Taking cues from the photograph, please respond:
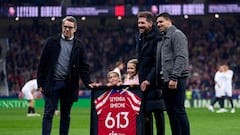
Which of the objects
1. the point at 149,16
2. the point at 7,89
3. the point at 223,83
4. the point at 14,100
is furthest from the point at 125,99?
the point at 7,89

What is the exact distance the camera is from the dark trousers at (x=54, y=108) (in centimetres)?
1255

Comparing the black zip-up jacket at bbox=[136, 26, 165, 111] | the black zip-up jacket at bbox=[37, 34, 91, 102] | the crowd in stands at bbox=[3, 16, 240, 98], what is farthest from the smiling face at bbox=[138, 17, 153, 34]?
the crowd in stands at bbox=[3, 16, 240, 98]

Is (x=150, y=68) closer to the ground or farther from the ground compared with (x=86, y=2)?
closer to the ground

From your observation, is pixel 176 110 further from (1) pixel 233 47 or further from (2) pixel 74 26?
(1) pixel 233 47

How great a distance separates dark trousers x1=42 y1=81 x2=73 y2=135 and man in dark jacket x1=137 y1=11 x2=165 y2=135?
4.98ft

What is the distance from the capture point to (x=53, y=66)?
41.8 feet

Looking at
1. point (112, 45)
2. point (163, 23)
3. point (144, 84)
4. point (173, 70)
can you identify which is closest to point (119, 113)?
point (144, 84)

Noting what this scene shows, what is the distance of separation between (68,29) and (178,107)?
2.53m

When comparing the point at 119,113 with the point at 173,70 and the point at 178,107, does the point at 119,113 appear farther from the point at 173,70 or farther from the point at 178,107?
the point at 173,70

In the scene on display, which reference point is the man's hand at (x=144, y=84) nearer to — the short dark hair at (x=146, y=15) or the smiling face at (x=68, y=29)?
the short dark hair at (x=146, y=15)

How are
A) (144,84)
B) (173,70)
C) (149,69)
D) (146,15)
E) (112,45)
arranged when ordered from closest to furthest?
(173,70)
(144,84)
(146,15)
(149,69)
(112,45)

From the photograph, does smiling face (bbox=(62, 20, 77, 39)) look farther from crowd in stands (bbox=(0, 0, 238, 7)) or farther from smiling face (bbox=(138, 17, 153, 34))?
crowd in stands (bbox=(0, 0, 238, 7))

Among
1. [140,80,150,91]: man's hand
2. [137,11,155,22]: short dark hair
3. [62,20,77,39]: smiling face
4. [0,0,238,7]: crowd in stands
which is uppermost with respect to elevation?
[0,0,238,7]: crowd in stands

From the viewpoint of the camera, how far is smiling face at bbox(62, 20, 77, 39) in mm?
12609
